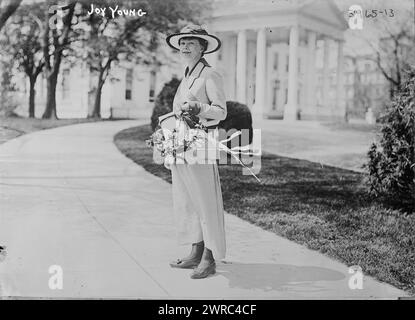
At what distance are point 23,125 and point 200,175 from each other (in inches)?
67.3

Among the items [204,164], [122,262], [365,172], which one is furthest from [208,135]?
[365,172]

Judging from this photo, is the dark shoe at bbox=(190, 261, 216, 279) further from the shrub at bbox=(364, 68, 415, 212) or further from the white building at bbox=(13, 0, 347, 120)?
the shrub at bbox=(364, 68, 415, 212)

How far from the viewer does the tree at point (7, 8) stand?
3986 millimetres

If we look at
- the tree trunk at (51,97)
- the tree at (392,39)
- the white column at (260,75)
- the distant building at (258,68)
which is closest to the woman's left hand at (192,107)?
the distant building at (258,68)

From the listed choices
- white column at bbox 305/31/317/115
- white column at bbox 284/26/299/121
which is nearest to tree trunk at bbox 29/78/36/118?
white column at bbox 284/26/299/121

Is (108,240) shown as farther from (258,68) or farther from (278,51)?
(278,51)

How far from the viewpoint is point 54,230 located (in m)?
3.85

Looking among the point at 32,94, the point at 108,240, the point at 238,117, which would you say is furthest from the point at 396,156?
the point at 32,94

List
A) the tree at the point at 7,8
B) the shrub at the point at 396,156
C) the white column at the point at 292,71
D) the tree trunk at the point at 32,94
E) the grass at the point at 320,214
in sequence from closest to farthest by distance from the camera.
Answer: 1. the grass at the point at 320,214
2. the tree at the point at 7,8
3. the tree trunk at the point at 32,94
4. the white column at the point at 292,71
5. the shrub at the point at 396,156

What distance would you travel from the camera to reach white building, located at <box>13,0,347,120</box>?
4.21 m

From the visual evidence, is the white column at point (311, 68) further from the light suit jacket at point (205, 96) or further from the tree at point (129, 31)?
the light suit jacket at point (205, 96)

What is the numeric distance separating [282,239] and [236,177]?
612 mm

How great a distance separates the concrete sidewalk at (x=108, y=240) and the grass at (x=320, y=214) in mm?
108

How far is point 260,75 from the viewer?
4.56 m
